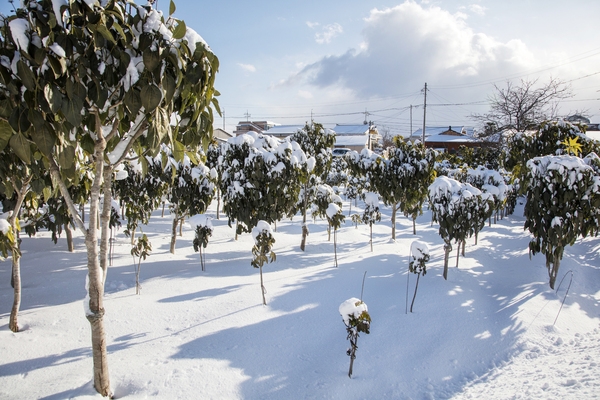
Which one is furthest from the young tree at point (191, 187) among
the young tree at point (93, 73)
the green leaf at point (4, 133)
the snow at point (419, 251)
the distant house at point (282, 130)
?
the distant house at point (282, 130)

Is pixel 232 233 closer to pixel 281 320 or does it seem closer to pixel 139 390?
pixel 281 320

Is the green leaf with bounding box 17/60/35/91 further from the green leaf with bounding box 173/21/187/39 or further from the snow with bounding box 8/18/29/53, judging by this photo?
the green leaf with bounding box 173/21/187/39

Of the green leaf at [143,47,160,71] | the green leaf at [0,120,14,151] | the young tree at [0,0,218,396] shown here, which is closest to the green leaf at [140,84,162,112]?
the young tree at [0,0,218,396]

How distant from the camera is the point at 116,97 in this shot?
226 centimetres

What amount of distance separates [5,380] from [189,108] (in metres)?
3.39

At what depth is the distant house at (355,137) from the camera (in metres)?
45.7

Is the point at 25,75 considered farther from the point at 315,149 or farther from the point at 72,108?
the point at 315,149

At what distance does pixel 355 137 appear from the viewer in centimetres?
4847

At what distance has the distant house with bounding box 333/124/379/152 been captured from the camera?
150ft

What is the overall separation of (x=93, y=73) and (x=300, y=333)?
423cm

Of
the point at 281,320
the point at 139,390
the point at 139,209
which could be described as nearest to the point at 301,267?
the point at 281,320

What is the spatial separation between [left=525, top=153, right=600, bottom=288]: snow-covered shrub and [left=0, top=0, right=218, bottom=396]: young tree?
7206 millimetres

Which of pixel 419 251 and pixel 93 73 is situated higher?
pixel 93 73

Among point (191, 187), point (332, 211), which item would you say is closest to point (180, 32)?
point (332, 211)
